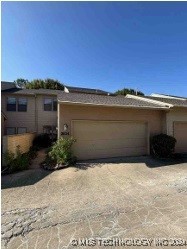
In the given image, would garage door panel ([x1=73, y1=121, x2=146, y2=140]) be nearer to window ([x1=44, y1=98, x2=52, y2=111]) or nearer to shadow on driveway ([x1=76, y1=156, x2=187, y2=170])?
shadow on driveway ([x1=76, y1=156, x2=187, y2=170])

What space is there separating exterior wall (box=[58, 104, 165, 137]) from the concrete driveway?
292cm

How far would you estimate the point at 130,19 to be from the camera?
10.0 meters

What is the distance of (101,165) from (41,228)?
5.30m

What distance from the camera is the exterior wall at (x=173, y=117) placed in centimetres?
1181

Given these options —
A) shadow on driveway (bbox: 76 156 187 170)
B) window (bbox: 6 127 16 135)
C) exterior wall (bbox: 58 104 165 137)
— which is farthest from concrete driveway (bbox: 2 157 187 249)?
window (bbox: 6 127 16 135)

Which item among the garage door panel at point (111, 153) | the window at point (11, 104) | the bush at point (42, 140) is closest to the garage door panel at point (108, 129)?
the garage door panel at point (111, 153)

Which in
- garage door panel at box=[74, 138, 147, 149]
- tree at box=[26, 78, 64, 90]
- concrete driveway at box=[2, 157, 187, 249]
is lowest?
concrete driveway at box=[2, 157, 187, 249]

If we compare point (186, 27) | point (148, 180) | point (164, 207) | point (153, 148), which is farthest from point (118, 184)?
point (186, 27)

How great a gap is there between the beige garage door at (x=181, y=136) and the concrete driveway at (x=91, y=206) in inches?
161

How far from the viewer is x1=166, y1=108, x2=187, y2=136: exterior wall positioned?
465 inches

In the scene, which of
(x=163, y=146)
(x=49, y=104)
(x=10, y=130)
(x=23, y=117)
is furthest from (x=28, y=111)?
(x=163, y=146)

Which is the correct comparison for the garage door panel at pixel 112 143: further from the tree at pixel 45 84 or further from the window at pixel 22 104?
the tree at pixel 45 84

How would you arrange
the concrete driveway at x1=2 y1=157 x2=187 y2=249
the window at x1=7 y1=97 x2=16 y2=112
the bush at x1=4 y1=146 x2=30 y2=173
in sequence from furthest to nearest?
1. the window at x1=7 y1=97 x2=16 y2=112
2. the bush at x1=4 y1=146 x2=30 y2=173
3. the concrete driveway at x1=2 y1=157 x2=187 y2=249

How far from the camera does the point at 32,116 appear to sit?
1880cm
